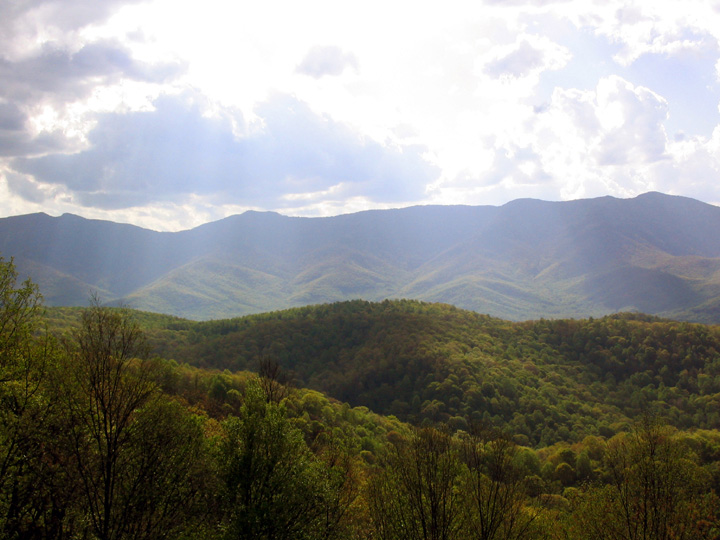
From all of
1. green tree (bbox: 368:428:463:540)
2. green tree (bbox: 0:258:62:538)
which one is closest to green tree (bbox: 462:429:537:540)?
green tree (bbox: 368:428:463:540)

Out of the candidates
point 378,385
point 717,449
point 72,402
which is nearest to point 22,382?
point 72,402

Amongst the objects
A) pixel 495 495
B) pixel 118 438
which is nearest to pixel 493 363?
pixel 495 495

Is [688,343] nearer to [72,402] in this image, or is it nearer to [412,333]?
[412,333]

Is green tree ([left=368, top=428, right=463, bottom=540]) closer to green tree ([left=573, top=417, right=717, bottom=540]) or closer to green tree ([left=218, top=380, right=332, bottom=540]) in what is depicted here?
green tree ([left=218, top=380, right=332, bottom=540])

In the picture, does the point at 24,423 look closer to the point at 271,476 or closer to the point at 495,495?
the point at 271,476

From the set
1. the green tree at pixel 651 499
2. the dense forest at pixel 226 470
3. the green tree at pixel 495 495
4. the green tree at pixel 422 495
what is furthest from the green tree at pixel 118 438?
the green tree at pixel 651 499

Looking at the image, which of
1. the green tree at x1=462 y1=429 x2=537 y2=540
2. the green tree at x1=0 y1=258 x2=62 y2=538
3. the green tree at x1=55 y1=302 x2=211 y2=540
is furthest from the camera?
the green tree at x1=462 y1=429 x2=537 y2=540

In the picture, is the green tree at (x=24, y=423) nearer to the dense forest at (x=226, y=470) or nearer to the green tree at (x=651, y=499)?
the dense forest at (x=226, y=470)

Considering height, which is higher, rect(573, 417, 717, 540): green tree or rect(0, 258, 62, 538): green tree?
rect(0, 258, 62, 538): green tree

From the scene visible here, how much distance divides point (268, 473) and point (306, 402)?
67536 mm

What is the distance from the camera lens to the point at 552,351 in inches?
6683

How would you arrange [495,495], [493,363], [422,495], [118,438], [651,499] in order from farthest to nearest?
[493,363] < [651,499] < [422,495] < [495,495] < [118,438]

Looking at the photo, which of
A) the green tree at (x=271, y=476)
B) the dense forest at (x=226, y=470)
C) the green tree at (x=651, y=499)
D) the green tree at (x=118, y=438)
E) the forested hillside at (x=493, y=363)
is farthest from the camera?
the forested hillside at (x=493, y=363)

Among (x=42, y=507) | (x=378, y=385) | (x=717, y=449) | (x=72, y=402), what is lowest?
(x=378, y=385)
